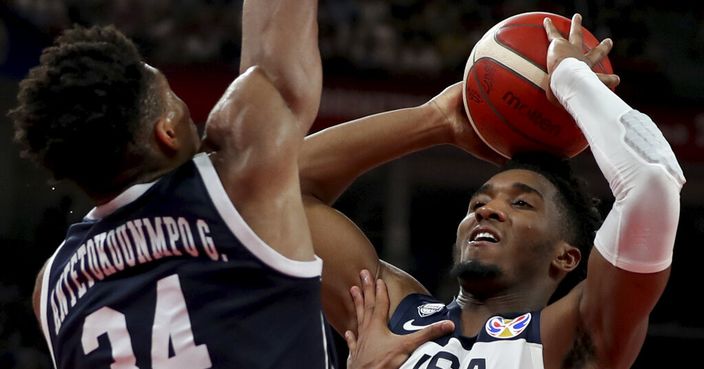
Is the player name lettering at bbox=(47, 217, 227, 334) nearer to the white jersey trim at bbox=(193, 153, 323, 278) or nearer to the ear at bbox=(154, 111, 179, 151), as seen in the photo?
the white jersey trim at bbox=(193, 153, 323, 278)

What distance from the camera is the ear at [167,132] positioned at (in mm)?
2283

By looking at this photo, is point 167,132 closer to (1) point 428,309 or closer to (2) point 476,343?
(2) point 476,343

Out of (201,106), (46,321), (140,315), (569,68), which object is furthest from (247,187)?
(201,106)

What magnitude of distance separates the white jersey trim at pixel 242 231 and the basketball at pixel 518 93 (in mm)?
1299

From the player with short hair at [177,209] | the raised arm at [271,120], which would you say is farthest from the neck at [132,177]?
the raised arm at [271,120]

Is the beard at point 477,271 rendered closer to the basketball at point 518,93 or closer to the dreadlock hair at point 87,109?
the basketball at point 518,93

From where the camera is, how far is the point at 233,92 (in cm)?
229

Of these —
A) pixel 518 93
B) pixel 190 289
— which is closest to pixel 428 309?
pixel 518 93

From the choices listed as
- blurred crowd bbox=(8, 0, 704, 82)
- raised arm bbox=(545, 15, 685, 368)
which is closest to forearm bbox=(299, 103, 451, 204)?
raised arm bbox=(545, 15, 685, 368)

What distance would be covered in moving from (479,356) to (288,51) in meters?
1.30

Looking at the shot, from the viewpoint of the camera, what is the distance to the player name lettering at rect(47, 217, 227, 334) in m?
2.23

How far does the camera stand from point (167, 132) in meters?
2.30

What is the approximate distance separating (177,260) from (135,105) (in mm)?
340

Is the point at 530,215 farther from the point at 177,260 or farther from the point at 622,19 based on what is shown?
the point at 622,19
